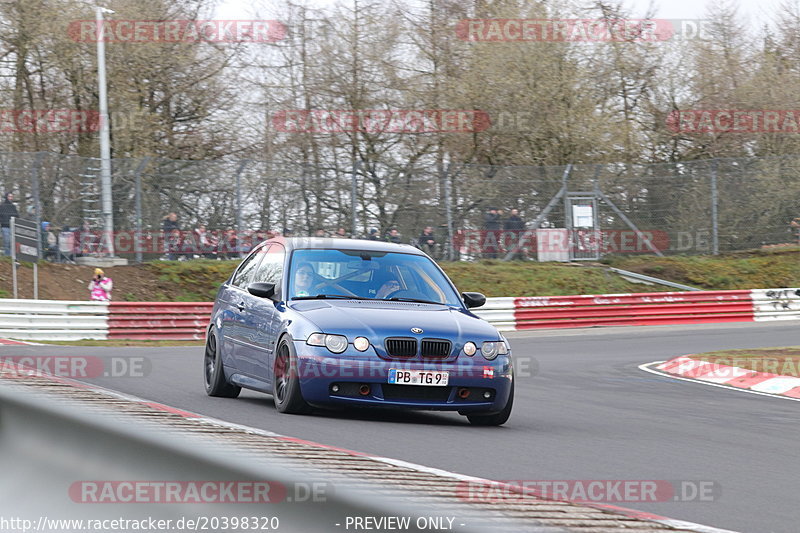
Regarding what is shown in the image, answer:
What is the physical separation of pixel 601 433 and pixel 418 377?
149cm

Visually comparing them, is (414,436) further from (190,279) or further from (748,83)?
(748,83)

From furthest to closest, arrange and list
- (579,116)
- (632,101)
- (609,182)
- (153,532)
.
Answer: (632,101) → (579,116) → (609,182) → (153,532)

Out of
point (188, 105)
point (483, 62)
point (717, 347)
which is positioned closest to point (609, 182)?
point (483, 62)

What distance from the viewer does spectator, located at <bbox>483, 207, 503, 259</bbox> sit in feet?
96.3

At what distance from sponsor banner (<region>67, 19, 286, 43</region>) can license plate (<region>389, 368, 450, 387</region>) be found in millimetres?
26119

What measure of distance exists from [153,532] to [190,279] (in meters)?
25.5

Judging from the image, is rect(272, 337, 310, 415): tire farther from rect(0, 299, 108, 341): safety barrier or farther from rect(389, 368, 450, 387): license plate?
rect(0, 299, 108, 341): safety barrier

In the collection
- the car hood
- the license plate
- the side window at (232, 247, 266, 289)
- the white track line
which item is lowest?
the white track line

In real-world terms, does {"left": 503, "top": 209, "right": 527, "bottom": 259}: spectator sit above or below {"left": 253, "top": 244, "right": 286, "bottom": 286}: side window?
above

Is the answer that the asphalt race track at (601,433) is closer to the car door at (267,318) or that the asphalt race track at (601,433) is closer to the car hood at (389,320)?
the car door at (267,318)

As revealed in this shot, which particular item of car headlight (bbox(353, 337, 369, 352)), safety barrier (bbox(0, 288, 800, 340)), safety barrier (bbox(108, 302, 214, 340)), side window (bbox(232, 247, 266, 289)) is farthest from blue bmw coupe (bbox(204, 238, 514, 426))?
safety barrier (bbox(108, 302, 214, 340))

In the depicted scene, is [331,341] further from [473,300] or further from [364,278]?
[473,300]

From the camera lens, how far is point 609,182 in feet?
98.9

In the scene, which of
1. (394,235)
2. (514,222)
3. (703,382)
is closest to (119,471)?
(703,382)
